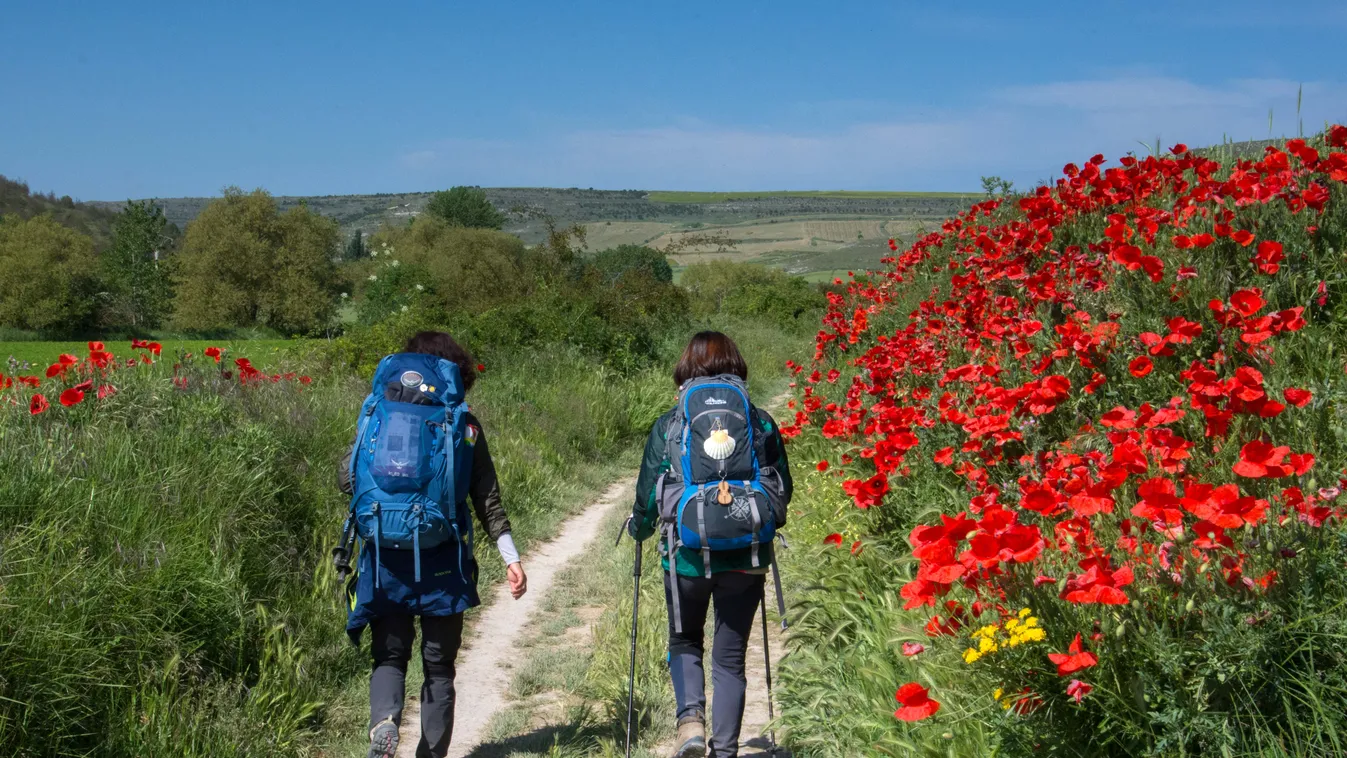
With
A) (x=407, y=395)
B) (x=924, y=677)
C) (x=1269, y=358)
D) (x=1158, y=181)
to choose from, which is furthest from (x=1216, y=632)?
(x=1158, y=181)

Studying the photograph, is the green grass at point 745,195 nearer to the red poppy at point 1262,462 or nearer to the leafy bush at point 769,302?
the leafy bush at point 769,302

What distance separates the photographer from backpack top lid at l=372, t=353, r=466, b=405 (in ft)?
11.6

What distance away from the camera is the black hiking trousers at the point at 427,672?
366cm

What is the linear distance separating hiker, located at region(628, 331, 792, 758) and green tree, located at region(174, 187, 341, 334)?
57.7m

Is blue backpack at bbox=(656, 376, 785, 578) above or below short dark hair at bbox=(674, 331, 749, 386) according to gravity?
below

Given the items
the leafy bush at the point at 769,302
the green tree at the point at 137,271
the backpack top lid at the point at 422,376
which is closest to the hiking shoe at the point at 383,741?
the backpack top lid at the point at 422,376

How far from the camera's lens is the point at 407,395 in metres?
3.52

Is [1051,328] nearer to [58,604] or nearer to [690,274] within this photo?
[58,604]

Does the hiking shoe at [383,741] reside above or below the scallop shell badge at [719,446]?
below

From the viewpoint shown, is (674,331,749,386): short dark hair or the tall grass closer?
the tall grass

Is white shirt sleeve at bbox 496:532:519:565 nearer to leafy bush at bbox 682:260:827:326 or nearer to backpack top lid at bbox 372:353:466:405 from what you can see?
backpack top lid at bbox 372:353:466:405

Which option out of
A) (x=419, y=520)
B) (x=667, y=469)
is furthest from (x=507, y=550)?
(x=667, y=469)

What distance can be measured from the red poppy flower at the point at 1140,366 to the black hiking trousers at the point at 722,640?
1.64 m

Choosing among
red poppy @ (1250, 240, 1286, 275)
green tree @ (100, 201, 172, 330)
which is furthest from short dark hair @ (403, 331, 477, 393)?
green tree @ (100, 201, 172, 330)
